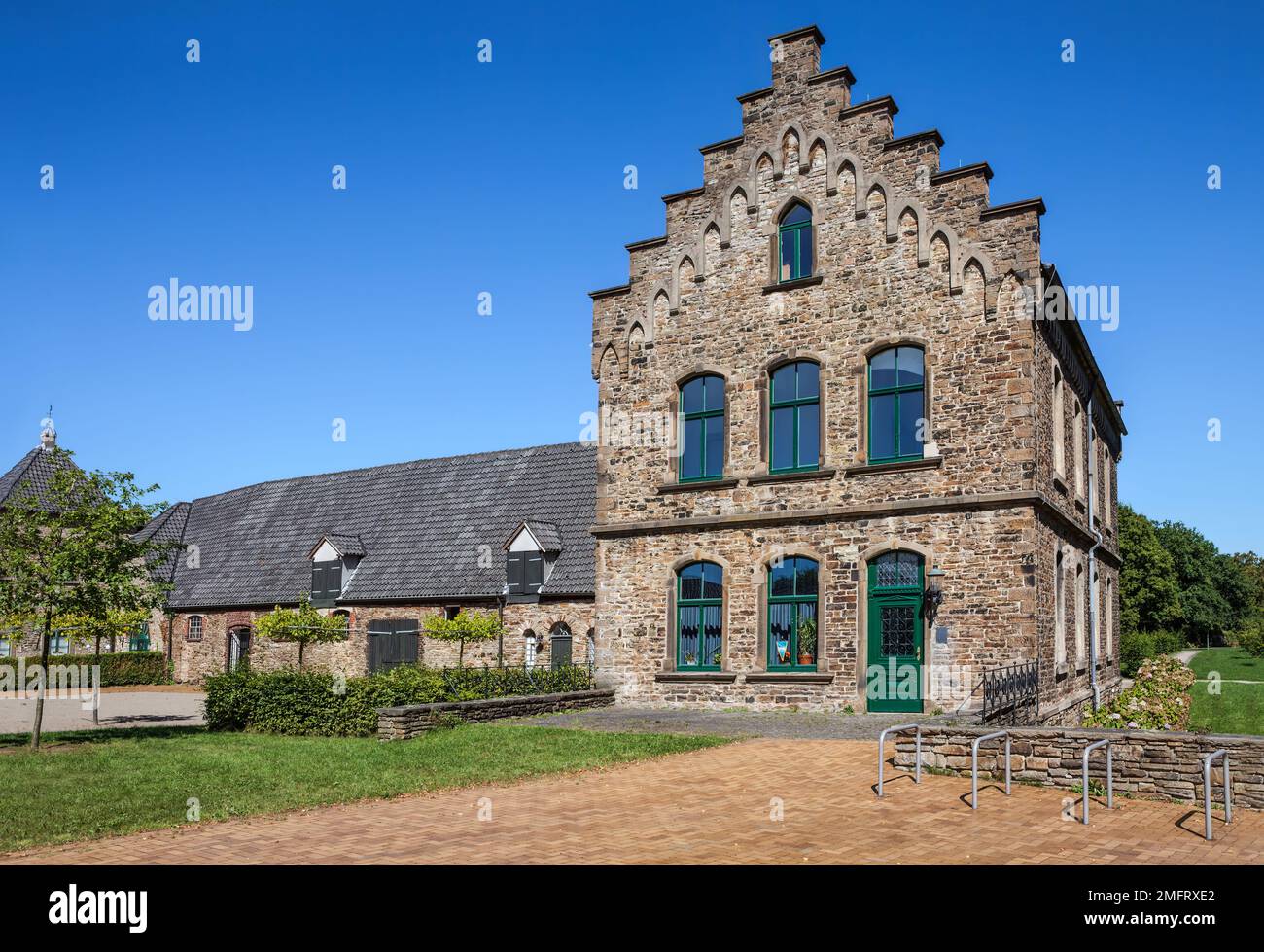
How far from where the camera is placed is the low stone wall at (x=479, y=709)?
1725 centimetres

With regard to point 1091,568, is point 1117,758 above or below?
below

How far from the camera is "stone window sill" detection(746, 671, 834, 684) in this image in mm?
20422

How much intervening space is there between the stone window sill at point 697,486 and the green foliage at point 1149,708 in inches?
319

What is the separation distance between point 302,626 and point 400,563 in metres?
3.42

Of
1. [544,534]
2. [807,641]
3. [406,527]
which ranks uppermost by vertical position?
[406,527]

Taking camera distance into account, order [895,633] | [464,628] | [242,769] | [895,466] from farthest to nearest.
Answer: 1. [464,628]
2. [895,466]
3. [895,633]
4. [242,769]

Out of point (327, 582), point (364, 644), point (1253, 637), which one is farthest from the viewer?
point (1253, 637)

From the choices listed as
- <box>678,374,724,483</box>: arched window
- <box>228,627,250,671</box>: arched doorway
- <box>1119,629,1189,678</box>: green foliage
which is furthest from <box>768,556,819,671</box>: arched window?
<box>1119,629,1189,678</box>: green foliage

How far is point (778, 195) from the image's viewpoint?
22266mm

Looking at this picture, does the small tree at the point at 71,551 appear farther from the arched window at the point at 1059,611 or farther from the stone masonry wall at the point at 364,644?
the arched window at the point at 1059,611

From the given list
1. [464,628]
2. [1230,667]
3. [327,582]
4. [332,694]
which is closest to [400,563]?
[327,582]

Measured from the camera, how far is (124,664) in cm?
3825

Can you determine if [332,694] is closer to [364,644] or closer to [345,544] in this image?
[364,644]
